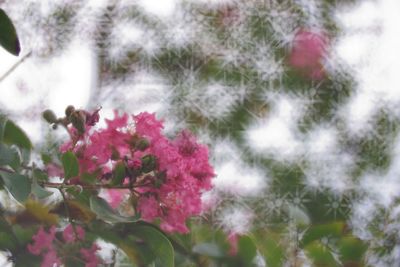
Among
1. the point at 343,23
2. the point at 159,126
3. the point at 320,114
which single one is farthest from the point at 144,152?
the point at 343,23

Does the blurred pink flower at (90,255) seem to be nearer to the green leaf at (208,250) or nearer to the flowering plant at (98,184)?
the flowering plant at (98,184)

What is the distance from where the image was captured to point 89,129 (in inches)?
26.7

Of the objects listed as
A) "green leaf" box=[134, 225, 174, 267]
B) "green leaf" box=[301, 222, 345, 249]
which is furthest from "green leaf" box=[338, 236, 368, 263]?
"green leaf" box=[134, 225, 174, 267]

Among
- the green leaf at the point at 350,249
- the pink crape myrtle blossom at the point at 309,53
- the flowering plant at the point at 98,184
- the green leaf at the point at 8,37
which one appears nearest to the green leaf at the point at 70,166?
the flowering plant at the point at 98,184

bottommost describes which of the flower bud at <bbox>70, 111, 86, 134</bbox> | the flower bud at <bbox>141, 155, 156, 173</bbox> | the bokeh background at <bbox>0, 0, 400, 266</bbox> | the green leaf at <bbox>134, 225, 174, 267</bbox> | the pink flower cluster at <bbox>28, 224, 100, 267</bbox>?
the bokeh background at <bbox>0, 0, 400, 266</bbox>

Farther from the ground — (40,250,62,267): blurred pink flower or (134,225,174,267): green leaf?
(134,225,174,267): green leaf

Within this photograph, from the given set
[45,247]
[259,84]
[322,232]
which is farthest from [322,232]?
[259,84]

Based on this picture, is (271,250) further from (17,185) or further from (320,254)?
(17,185)

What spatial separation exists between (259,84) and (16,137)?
0.86 meters

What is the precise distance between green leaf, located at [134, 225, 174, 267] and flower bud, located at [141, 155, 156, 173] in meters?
0.06

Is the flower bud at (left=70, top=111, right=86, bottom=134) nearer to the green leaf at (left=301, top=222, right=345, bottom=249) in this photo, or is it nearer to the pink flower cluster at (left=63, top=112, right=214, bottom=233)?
the pink flower cluster at (left=63, top=112, right=214, bottom=233)

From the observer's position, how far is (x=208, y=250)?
69 cm

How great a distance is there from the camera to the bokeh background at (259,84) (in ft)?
4.05

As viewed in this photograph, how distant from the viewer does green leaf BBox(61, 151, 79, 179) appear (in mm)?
579
